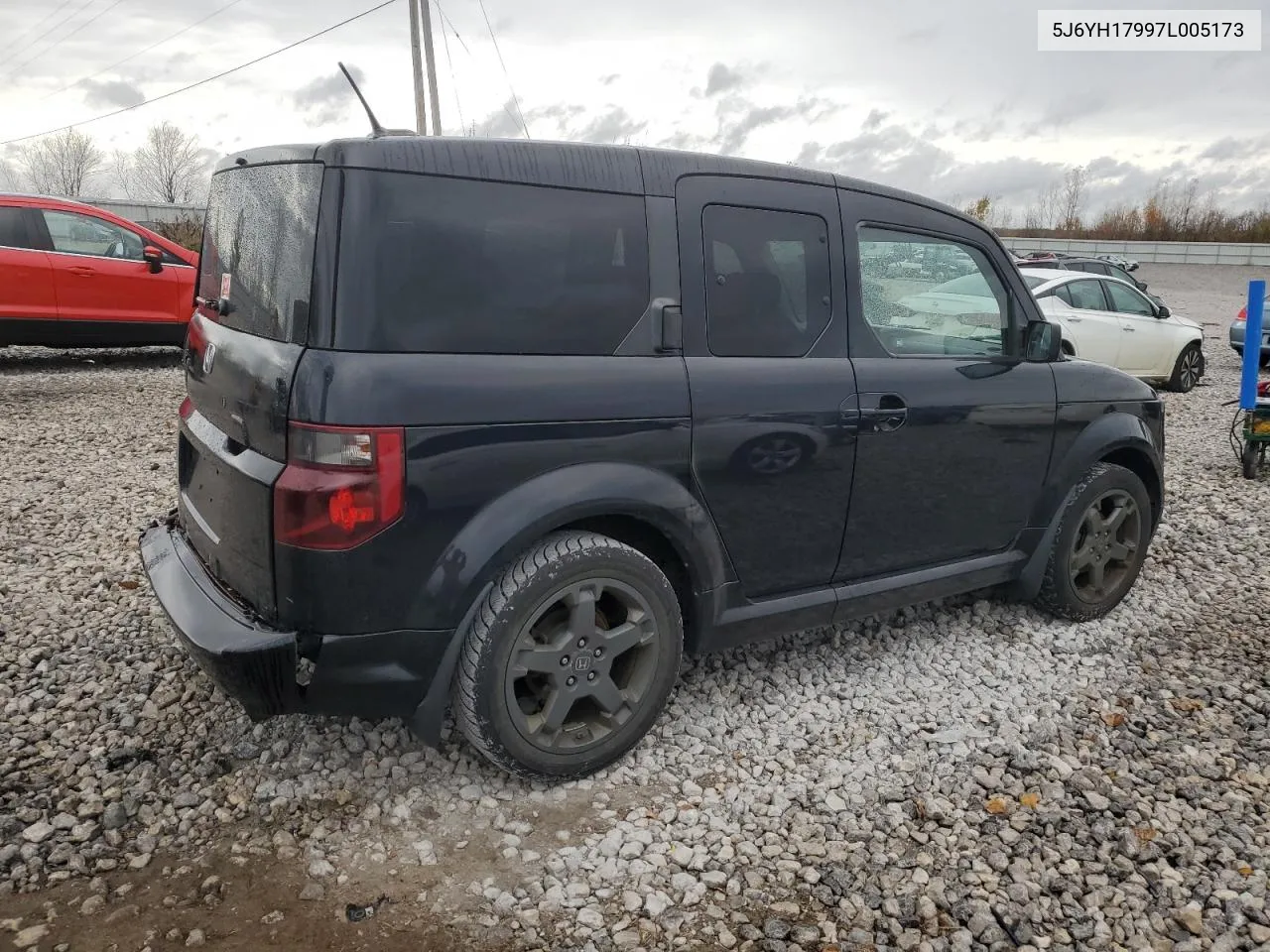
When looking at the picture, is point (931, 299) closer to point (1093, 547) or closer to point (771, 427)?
point (771, 427)

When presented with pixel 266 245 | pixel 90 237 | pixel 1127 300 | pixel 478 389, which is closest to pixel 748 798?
pixel 478 389

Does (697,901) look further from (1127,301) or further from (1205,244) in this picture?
(1205,244)

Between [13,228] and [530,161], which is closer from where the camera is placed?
[530,161]

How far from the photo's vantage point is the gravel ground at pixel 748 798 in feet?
8.11

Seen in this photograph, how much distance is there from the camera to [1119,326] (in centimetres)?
1152

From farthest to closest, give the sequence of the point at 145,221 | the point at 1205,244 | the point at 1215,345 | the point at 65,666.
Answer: the point at 1205,244
the point at 145,221
the point at 1215,345
the point at 65,666

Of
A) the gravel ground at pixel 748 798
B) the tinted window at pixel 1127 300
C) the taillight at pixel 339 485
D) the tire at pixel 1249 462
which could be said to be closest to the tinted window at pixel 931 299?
the gravel ground at pixel 748 798

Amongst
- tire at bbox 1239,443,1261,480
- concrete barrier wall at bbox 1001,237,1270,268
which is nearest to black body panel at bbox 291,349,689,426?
tire at bbox 1239,443,1261,480

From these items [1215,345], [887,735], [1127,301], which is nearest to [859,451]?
[887,735]

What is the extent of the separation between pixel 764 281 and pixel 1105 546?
92.8 inches

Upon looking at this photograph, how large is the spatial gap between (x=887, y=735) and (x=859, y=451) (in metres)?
1.04

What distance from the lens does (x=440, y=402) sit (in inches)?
99.3

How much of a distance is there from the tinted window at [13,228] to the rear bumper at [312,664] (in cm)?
871

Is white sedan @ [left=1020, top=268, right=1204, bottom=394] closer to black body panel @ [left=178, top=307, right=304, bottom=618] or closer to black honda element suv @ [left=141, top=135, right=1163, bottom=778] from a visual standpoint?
black honda element suv @ [left=141, top=135, right=1163, bottom=778]
